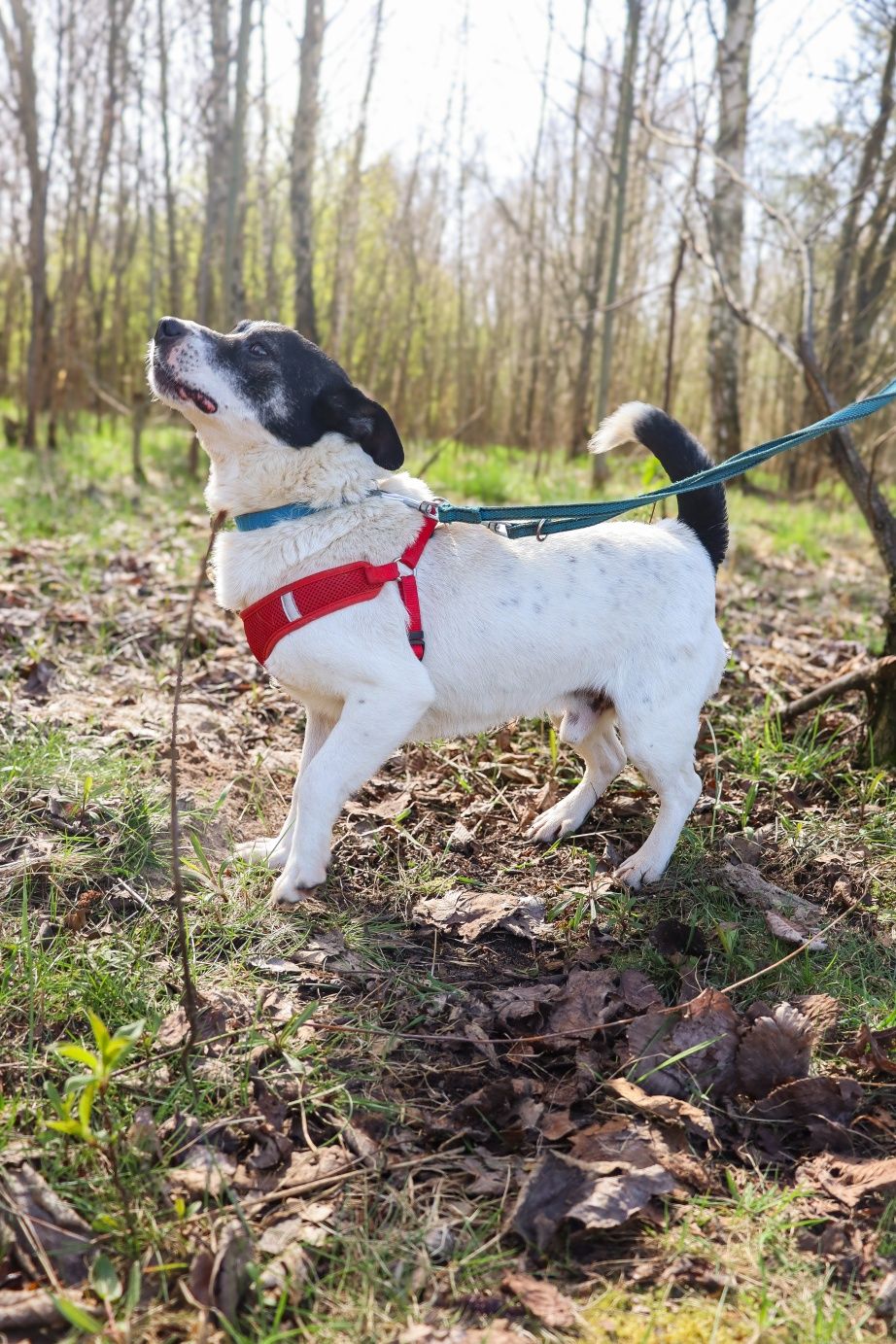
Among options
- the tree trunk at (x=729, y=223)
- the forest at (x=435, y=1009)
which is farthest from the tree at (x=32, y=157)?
the tree trunk at (x=729, y=223)

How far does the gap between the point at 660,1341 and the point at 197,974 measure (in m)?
1.29

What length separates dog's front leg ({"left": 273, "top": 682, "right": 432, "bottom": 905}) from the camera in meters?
2.70

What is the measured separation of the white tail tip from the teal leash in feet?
0.84

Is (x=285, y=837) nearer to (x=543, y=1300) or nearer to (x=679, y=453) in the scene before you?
(x=543, y=1300)

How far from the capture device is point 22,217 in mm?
14773

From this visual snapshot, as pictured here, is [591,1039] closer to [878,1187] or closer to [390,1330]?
[878,1187]

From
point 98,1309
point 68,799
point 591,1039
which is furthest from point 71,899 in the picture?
point 591,1039

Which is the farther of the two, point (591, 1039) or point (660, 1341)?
point (591, 1039)

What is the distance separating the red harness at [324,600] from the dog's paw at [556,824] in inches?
33.5

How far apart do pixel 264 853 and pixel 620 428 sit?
1.81 metres

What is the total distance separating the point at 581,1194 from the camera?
70.7 inches

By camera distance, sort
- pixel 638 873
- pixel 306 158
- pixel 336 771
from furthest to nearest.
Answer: pixel 306 158 → pixel 638 873 → pixel 336 771

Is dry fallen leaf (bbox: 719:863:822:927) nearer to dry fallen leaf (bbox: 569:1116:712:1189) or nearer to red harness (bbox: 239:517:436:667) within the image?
dry fallen leaf (bbox: 569:1116:712:1189)

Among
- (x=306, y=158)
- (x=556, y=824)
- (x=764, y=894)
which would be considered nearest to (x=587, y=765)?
(x=556, y=824)
